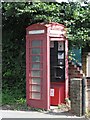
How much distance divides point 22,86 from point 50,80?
1.69 metres

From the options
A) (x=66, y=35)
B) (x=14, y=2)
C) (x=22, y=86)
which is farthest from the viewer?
(x=22, y=86)

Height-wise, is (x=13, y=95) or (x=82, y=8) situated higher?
(x=82, y=8)

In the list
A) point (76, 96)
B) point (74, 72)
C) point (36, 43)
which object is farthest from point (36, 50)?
point (76, 96)

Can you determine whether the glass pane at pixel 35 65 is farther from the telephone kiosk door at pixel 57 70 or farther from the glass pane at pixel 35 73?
the telephone kiosk door at pixel 57 70

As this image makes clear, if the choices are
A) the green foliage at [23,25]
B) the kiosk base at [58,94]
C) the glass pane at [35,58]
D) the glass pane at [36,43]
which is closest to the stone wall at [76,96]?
the kiosk base at [58,94]

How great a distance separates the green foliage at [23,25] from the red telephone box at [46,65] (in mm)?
623

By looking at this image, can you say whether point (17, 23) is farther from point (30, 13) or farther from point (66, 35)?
point (66, 35)

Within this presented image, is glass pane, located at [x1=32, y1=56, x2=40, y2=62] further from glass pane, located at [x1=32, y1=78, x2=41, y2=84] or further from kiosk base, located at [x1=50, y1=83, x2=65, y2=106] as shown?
kiosk base, located at [x1=50, y1=83, x2=65, y2=106]

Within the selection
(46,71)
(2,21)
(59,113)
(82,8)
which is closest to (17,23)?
(2,21)

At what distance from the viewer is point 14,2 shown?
1000 cm

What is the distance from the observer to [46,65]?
28.8 ft

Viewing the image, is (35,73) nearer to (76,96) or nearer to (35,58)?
(35,58)

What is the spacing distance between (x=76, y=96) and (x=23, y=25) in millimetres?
3969

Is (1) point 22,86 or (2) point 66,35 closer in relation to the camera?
(2) point 66,35
